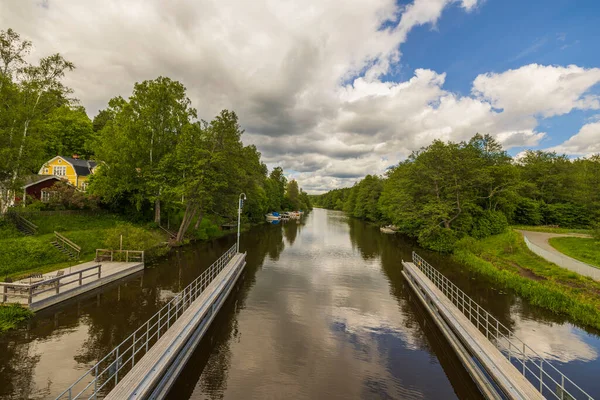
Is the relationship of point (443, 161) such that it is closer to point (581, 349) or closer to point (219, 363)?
point (581, 349)

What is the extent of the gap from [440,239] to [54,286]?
3796cm

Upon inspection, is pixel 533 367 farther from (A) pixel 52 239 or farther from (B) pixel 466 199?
(A) pixel 52 239

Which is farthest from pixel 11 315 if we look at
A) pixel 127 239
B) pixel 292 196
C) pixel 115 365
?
pixel 292 196

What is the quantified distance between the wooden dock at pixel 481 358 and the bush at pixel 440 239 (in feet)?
65.1

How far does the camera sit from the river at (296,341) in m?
9.41

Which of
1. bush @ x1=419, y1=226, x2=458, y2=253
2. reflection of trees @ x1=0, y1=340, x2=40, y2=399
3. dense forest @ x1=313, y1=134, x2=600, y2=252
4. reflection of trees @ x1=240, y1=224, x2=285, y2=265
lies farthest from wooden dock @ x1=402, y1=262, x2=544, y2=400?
dense forest @ x1=313, y1=134, x2=600, y2=252

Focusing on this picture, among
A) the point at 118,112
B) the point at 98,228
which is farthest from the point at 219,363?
the point at 118,112

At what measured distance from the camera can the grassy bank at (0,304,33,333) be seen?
11.7 metres

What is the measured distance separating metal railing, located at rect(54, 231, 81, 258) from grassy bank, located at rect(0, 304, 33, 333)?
34.5 feet

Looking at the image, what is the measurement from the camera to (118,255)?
2284 cm

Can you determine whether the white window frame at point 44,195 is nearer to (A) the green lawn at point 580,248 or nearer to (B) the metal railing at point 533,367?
(B) the metal railing at point 533,367

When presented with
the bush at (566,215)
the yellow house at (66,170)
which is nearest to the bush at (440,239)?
the bush at (566,215)

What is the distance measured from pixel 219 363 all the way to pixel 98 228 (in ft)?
84.9

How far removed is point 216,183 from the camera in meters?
30.2
